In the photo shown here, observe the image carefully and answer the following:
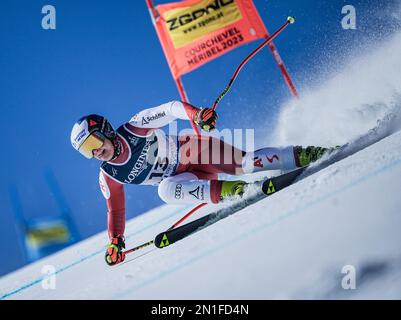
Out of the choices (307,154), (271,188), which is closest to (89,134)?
(271,188)

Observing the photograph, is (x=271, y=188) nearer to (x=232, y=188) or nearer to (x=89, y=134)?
(x=232, y=188)

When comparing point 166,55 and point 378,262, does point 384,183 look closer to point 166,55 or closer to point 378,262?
point 378,262

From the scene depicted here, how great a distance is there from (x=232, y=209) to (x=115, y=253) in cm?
59

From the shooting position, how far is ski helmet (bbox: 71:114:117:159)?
1.97 metres

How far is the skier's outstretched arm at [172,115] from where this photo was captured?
180 centimetres

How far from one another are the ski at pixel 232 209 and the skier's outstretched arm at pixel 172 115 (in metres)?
0.33

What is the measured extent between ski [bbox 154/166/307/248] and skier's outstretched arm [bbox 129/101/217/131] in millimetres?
326

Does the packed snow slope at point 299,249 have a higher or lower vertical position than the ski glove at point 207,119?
lower

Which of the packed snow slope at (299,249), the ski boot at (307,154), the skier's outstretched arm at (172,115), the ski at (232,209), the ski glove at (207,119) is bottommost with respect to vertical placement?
the packed snow slope at (299,249)

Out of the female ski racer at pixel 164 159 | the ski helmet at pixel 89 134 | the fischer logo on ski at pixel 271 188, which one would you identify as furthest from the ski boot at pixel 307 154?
the ski helmet at pixel 89 134

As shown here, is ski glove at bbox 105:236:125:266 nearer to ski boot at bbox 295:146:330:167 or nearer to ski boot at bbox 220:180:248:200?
ski boot at bbox 220:180:248:200

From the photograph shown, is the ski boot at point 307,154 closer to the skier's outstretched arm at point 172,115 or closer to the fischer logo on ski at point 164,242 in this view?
the skier's outstretched arm at point 172,115

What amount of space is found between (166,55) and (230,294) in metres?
2.21
